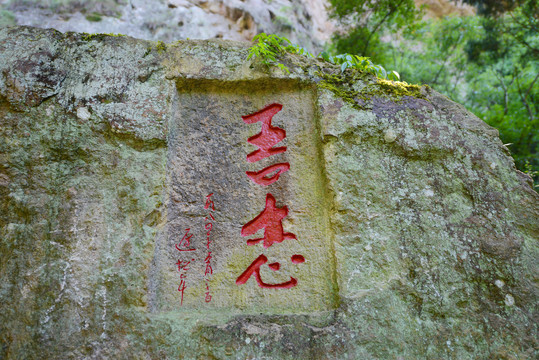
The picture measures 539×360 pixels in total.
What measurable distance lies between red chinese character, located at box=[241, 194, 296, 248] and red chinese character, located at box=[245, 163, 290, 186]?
0.21 metres

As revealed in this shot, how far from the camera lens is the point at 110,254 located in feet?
8.33

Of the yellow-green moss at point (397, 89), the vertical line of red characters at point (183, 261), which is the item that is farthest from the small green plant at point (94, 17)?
the yellow-green moss at point (397, 89)

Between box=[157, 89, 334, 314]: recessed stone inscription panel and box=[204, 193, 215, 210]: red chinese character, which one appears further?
box=[204, 193, 215, 210]: red chinese character

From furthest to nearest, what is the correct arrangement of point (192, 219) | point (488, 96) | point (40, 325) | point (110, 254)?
point (488, 96)
point (192, 219)
point (110, 254)
point (40, 325)

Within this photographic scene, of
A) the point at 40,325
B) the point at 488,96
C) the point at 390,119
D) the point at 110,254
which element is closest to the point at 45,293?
the point at 40,325

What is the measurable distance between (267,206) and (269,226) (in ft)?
0.55

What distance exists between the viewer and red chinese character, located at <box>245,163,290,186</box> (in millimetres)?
2912

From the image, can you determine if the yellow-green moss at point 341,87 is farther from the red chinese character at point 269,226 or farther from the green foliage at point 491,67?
the green foliage at point 491,67

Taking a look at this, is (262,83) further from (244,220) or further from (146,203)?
(146,203)

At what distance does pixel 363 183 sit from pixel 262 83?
1.27m

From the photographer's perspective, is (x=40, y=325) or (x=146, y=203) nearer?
(x=40, y=325)

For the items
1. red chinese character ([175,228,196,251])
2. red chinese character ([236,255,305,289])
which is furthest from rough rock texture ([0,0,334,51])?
red chinese character ([236,255,305,289])

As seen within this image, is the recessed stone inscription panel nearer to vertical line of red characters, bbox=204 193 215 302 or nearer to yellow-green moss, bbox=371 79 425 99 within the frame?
vertical line of red characters, bbox=204 193 215 302

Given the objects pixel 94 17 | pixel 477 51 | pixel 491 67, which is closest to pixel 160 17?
pixel 94 17
